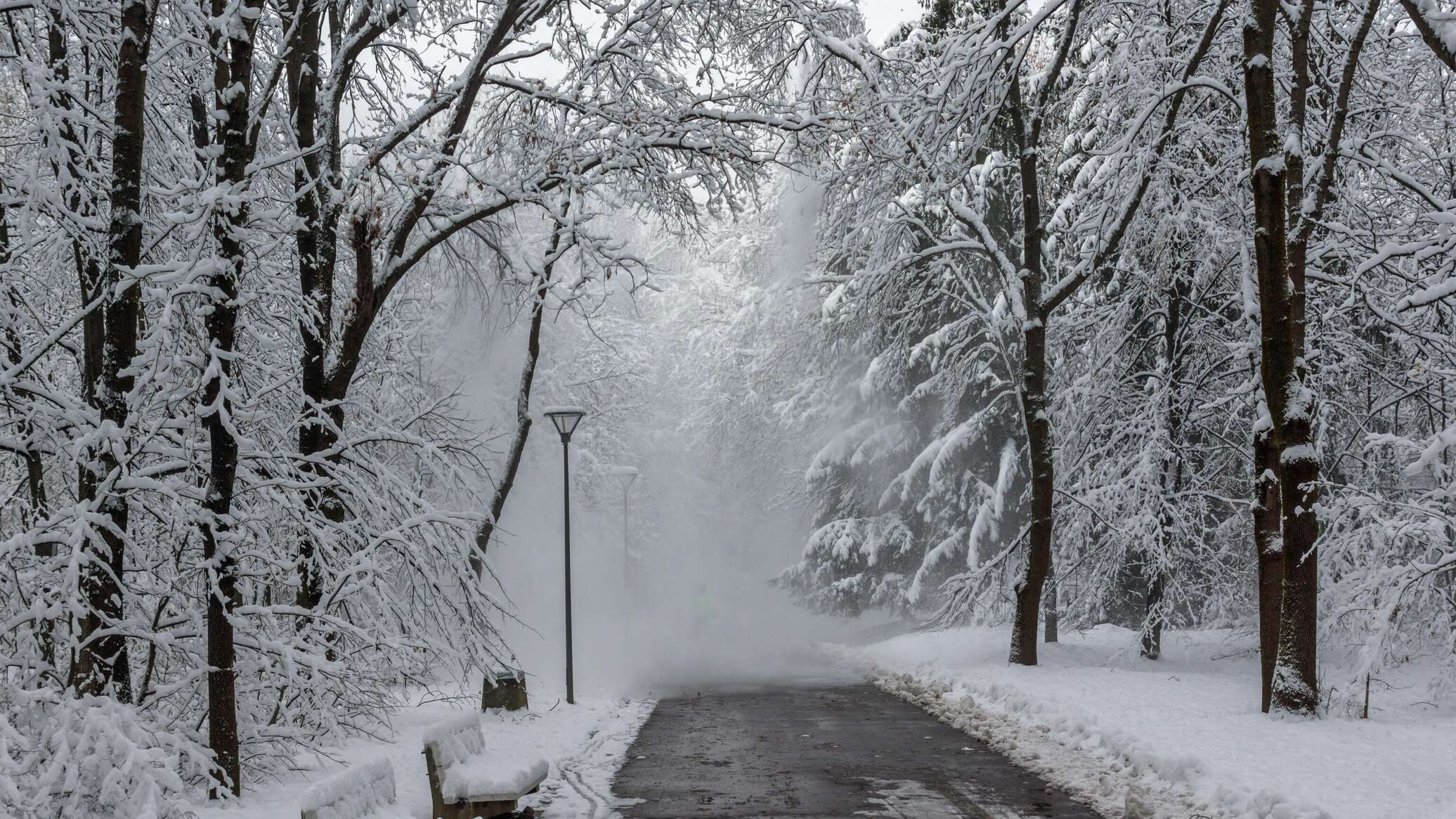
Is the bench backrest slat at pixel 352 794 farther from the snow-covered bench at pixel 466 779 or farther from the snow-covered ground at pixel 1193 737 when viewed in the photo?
the snow-covered ground at pixel 1193 737

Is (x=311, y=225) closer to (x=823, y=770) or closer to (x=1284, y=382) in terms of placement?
(x=823, y=770)

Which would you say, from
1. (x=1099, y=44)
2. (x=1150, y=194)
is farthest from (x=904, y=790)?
(x=1099, y=44)

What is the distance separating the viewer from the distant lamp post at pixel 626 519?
114 ft

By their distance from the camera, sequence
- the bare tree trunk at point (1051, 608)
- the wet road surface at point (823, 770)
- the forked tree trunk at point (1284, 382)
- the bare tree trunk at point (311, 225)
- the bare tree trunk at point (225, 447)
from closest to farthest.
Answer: the bare tree trunk at point (225, 447), the wet road surface at point (823, 770), the bare tree trunk at point (311, 225), the forked tree trunk at point (1284, 382), the bare tree trunk at point (1051, 608)

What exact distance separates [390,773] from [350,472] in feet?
7.60

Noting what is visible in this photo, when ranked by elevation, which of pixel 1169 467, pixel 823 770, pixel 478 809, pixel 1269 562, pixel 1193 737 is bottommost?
pixel 823 770

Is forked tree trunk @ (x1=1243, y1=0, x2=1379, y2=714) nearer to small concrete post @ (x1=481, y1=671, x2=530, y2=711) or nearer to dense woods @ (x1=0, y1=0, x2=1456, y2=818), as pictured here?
dense woods @ (x1=0, y1=0, x2=1456, y2=818)

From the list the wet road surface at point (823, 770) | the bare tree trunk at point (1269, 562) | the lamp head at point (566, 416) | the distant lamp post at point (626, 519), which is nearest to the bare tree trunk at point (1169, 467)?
the bare tree trunk at point (1269, 562)

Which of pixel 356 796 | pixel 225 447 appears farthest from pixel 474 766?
pixel 225 447

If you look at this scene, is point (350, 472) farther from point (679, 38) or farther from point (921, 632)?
point (921, 632)

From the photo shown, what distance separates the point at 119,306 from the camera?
303 inches

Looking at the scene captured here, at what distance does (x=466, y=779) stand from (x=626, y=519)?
28374 mm

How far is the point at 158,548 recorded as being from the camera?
9414 mm

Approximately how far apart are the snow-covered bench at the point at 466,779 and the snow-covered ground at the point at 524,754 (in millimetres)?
200
